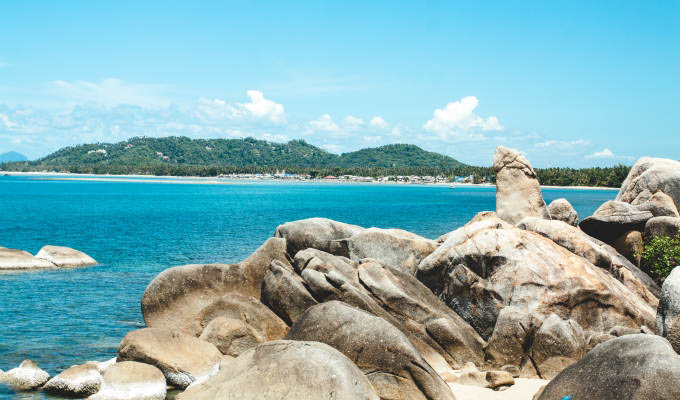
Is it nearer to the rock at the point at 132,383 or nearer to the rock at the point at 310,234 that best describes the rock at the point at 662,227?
the rock at the point at 310,234

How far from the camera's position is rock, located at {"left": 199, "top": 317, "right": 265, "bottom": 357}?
1719 cm

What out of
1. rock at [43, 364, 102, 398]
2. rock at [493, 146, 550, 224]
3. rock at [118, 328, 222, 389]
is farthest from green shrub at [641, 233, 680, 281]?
rock at [43, 364, 102, 398]

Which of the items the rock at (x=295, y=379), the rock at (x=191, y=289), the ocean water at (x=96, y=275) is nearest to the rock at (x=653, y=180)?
the rock at (x=191, y=289)

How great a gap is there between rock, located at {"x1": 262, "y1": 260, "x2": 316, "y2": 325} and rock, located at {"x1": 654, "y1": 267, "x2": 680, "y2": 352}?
31.8 feet

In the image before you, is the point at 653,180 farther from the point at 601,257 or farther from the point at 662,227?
the point at 601,257

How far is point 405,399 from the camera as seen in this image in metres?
13.3

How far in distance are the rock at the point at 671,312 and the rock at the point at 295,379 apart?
24.2ft

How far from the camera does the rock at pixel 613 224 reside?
2555 cm

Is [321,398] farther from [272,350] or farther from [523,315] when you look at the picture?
[523,315]

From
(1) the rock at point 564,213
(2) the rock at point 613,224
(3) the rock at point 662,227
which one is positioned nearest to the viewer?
(3) the rock at point 662,227

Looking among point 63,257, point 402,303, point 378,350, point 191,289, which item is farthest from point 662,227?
point 63,257

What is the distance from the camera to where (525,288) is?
60.6 feet

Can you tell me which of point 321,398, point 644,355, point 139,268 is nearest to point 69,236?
point 139,268

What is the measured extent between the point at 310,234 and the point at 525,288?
31.2 ft
